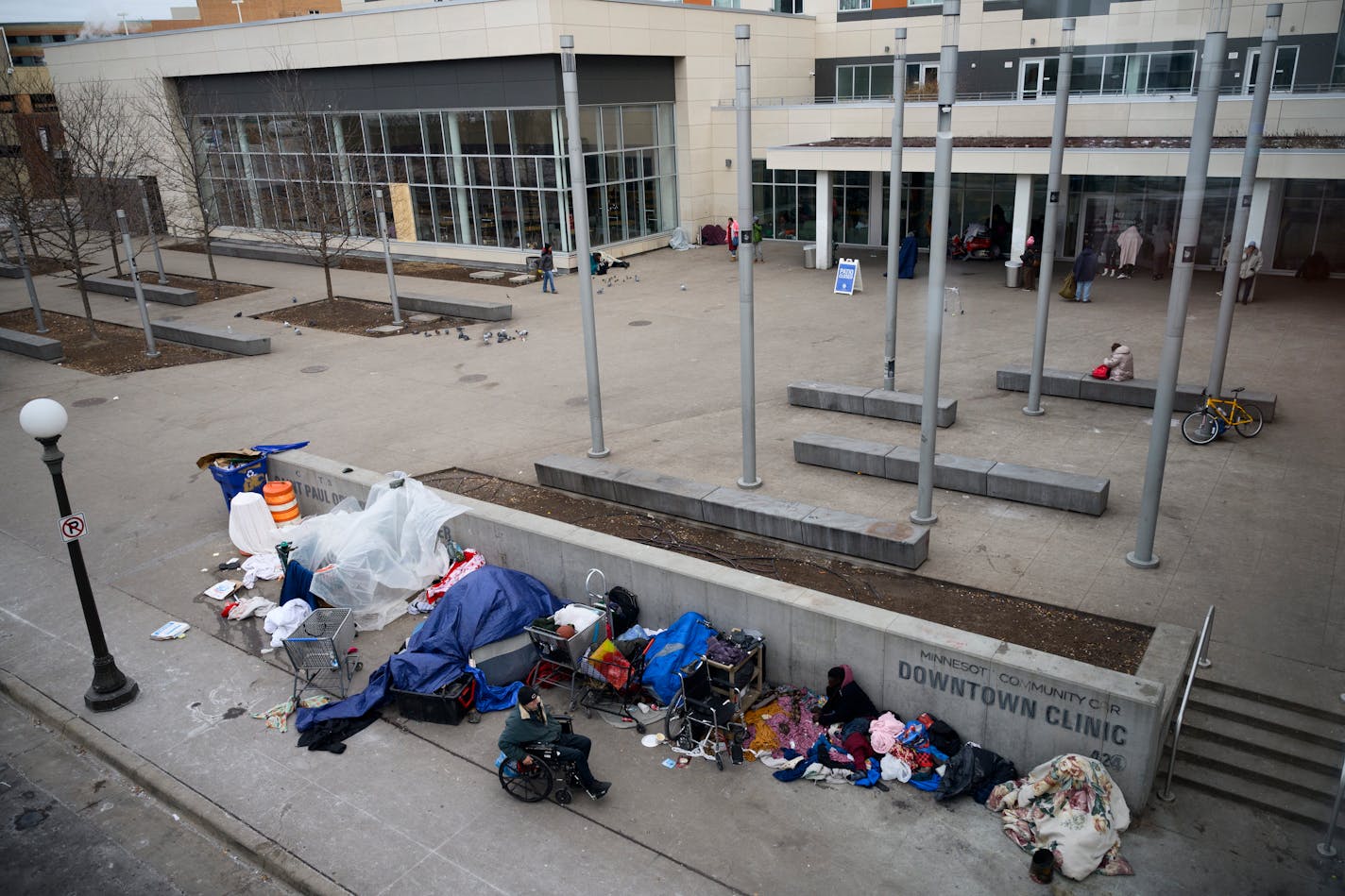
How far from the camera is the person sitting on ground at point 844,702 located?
8.37 m

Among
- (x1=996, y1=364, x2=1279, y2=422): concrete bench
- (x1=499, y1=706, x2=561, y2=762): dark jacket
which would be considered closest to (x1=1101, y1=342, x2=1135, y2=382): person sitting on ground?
(x1=996, y1=364, x2=1279, y2=422): concrete bench

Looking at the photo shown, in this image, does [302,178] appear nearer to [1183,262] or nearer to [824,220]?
[824,220]

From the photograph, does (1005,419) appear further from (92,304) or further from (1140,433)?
(92,304)

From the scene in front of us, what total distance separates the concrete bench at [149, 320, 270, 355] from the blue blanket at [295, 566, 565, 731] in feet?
49.0

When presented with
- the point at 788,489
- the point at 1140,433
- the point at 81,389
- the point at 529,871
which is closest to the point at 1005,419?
the point at 1140,433

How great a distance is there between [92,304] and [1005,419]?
27.9m

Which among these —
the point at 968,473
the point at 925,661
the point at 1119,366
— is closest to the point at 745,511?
the point at 968,473

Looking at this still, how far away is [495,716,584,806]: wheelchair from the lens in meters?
7.73

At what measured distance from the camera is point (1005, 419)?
14828 mm

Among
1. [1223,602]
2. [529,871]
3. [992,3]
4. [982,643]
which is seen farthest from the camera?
[992,3]

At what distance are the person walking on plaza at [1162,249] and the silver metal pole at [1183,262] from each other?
17790 millimetres

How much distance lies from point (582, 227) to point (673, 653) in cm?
636

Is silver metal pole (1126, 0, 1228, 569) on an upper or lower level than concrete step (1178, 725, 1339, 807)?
upper

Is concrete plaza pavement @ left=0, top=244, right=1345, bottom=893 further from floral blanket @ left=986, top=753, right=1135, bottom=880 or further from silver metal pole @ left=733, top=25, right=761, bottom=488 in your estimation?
silver metal pole @ left=733, top=25, right=761, bottom=488
